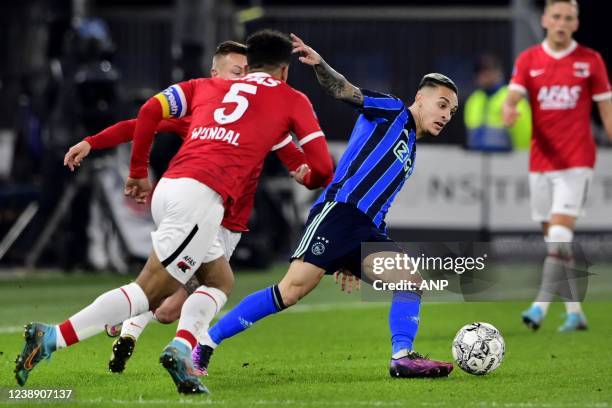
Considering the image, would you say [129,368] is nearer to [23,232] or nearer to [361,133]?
[361,133]

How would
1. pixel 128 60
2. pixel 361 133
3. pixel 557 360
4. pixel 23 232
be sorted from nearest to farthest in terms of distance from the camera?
pixel 361 133 → pixel 557 360 → pixel 23 232 → pixel 128 60

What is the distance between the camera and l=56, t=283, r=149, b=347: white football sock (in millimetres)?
6609

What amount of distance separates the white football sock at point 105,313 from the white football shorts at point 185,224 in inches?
8.3

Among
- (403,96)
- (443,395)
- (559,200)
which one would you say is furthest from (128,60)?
(443,395)

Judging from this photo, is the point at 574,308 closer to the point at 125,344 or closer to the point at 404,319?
the point at 404,319

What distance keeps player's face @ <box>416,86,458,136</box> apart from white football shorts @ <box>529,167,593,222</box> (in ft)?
10.8

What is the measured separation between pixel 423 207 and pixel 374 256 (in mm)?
10991

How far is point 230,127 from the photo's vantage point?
6855 millimetres

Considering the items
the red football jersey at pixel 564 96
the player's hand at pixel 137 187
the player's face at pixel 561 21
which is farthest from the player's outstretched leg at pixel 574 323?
the player's hand at pixel 137 187

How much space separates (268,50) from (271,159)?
1165cm

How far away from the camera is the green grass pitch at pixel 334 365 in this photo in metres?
6.66

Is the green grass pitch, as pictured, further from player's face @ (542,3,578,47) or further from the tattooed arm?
player's face @ (542,3,578,47)

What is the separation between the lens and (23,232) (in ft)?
56.6

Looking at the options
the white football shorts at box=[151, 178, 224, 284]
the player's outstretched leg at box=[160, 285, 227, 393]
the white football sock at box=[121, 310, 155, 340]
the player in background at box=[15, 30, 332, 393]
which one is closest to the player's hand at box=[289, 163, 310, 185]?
the player in background at box=[15, 30, 332, 393]
